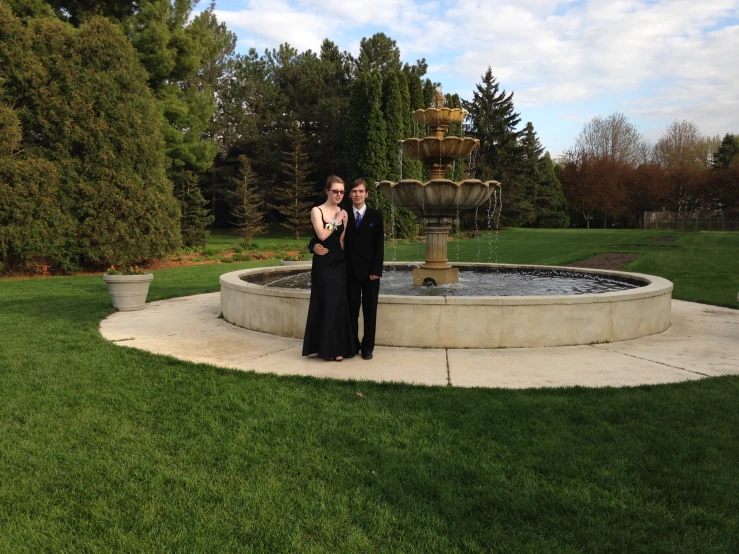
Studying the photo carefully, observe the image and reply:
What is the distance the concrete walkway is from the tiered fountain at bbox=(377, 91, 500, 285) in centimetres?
341

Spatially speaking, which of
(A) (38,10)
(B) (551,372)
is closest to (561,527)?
(B) (551,372)

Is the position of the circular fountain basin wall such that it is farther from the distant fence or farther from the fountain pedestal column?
the distant fence

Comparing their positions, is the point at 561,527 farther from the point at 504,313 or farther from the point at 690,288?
the point at 690,288

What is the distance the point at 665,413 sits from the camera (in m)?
4.25

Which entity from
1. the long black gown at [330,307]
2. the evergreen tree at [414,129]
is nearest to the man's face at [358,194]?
the long black gown at [330,307]

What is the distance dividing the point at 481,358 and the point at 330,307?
1.80 meters

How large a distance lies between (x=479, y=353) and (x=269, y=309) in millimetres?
2855

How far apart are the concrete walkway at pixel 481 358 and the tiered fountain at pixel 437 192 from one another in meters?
3.41

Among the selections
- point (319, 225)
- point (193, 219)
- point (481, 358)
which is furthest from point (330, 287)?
point (193, 219)

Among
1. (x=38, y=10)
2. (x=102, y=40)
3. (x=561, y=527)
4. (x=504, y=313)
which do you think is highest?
(x=38, y=10)

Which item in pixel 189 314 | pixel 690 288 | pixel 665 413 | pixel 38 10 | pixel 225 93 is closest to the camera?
pixel 665 413

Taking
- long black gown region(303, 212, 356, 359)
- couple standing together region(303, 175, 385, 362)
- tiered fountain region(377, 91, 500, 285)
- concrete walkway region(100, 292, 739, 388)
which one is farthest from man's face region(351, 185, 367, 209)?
tiered fountain region(377, 91, 500, 285)

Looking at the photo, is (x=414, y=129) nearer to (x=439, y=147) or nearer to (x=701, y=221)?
(x=439, y=147)

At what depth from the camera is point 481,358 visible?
5.97 metres
